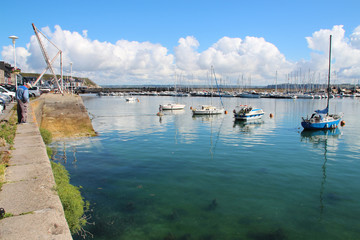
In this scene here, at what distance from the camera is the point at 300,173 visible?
1603 centimetres

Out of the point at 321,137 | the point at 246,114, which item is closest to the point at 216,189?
the point at 321,137

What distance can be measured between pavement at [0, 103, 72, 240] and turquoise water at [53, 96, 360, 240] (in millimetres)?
2362

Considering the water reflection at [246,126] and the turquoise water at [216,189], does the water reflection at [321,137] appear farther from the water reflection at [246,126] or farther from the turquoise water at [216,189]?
the water reflection at [246,126]

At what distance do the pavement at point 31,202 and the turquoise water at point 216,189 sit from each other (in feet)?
7.75

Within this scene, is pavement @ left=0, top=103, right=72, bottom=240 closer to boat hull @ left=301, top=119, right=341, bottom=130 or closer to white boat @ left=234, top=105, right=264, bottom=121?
boat hull @ left=301, top=119, right=341, bottom=130

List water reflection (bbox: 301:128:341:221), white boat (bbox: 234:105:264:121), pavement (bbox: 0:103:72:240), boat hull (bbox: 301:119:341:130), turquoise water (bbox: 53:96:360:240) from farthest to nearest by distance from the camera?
white boat (bbox: 234:105:264:121) → boat hull (bbox: 301:119:341:130) → water reflection (bbox: 301:128:341:221) → turquoise water (bbox: 53:96:360:240) → pavement (bbox: 0:103:72:240)

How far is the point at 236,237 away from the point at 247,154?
12.2 metres

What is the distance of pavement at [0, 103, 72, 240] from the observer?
199 inches

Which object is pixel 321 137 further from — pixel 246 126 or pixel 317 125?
pixel 246 126

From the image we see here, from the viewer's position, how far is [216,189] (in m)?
12.9

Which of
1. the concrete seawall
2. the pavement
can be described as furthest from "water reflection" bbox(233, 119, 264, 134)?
the pavement

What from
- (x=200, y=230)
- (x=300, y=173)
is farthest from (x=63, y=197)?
(x=300, y=173)

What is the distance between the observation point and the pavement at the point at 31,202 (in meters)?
5.05

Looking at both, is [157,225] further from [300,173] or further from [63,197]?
[300,173]
